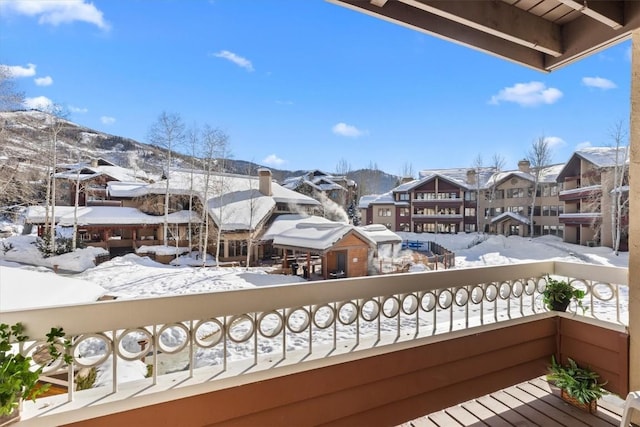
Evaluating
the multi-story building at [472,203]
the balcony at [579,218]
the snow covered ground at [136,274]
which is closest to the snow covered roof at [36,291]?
the snow covered ground at [136,274]

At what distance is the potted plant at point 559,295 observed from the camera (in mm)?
1794

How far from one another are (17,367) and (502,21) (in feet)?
6.26

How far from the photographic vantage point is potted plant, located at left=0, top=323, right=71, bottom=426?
2.33ft

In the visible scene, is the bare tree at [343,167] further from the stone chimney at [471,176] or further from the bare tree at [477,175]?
the stone chimney at [471,176]

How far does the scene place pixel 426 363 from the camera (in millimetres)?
1419

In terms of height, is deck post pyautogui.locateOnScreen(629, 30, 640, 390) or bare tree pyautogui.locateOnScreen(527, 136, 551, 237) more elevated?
bare tree pyautogui.locateOnScreen(527, 136, 551, 237)

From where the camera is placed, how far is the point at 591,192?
15.2 feet

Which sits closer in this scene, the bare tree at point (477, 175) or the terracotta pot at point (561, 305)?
the terracotta pot at point (561, 305)

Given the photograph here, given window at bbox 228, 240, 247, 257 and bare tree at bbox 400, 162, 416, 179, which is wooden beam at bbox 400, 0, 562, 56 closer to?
bare tree at bbox 400, 162, 416, 179

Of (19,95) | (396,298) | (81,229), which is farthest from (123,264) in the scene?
(396,298)

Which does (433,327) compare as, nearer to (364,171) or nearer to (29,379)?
(29,379)

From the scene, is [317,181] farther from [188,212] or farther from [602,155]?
[602,155]

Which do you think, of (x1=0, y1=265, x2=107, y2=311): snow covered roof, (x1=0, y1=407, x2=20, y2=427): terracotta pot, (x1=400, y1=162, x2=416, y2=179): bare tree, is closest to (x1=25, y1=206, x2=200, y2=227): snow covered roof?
(x1=0, y1=265, x2=107, y2=311): snow covered roof

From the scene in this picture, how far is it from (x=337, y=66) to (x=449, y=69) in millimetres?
1368
